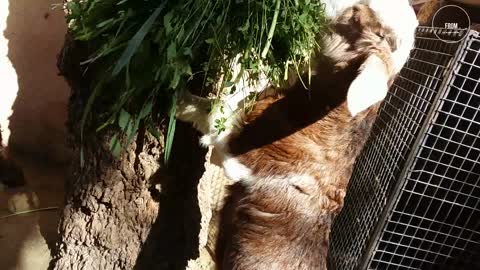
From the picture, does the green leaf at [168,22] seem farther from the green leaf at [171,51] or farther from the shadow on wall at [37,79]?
the shadow on wall at [37,79]

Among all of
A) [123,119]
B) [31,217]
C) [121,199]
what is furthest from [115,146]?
[31,217]

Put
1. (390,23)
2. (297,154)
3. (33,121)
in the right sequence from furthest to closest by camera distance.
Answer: (33,121) < (297,154) < (390,23)

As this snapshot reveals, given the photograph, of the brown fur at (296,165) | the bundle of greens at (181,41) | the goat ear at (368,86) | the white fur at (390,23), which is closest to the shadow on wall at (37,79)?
the bundle of greens at (181,41)

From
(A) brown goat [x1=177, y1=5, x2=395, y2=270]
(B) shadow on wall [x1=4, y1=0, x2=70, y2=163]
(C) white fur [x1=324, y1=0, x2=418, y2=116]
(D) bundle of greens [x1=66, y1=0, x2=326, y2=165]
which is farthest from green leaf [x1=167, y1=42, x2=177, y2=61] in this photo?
(B) shadow on wall [x1=4, y1=0, x2=70, y2=163]

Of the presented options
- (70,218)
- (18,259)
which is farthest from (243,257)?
(18,259)

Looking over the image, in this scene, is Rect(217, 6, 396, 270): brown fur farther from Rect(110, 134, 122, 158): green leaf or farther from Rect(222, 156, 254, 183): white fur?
Rect(110, 134, 122, 158): green leaf

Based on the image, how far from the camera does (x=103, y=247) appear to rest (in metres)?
2.55

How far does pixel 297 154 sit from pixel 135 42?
995mm

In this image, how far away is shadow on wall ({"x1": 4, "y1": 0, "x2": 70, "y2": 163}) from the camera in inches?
130

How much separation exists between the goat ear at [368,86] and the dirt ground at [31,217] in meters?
2.03

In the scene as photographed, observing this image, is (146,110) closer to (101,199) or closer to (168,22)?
(168,22)

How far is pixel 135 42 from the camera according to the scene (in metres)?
1.81

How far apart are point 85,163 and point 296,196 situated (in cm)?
96

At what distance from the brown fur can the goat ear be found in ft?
0.48
